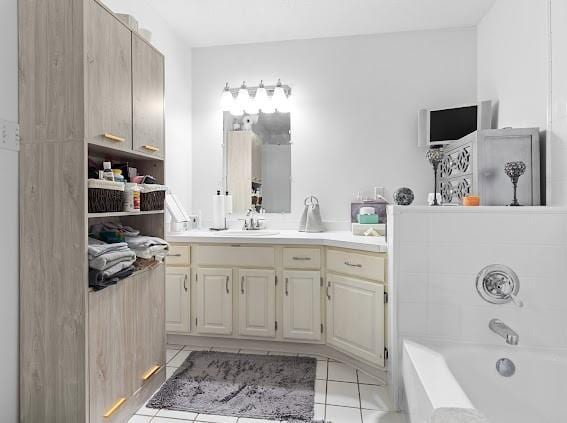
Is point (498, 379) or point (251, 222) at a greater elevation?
point (251, 222)

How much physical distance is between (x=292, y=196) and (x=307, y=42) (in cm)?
133

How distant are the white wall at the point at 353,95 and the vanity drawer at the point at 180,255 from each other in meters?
0.82

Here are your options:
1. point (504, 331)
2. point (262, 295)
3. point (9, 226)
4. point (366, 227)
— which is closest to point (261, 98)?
point (366, 227)

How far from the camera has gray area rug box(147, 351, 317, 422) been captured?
6.41 feet

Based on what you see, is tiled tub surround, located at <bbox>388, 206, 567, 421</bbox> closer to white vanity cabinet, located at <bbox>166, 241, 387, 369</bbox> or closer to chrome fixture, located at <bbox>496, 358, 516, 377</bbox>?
chrome fixture, located at <bbox>496, 358, 516, 377</bbox>

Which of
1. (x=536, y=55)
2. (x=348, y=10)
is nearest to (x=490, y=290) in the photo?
(x=536, y=55)

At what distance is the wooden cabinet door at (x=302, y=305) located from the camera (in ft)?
8.47

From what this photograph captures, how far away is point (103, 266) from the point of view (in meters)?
1.57

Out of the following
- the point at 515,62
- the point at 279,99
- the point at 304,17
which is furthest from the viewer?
the point at 279,99

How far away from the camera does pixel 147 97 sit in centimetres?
203

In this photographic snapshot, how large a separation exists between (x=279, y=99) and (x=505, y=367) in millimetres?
2455

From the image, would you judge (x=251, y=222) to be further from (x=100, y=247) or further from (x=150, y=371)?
(x=100, y=247)

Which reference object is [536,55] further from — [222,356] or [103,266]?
[222,356]

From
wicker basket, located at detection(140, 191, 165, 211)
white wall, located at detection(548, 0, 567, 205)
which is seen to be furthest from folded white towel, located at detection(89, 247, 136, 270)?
white wall, located at detection(548, 0, 567, 205)
